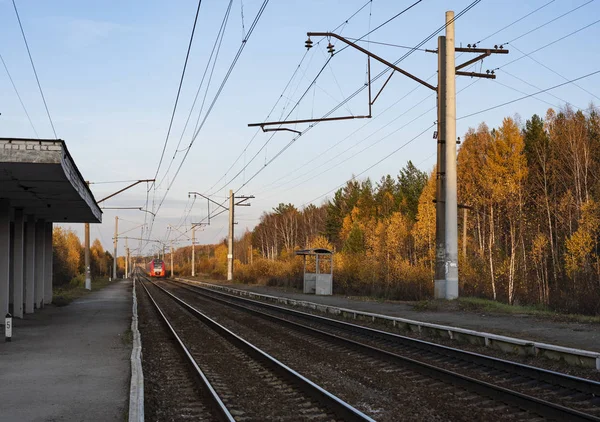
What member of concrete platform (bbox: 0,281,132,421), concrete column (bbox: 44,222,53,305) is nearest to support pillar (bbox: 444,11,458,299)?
concrete platform (bbox: 0,281,132,421)

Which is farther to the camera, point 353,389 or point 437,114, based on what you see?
point 437,114

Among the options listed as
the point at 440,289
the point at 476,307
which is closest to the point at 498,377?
the point at 476,307

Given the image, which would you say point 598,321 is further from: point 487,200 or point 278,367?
point 487,200

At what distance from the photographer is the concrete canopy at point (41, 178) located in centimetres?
1352

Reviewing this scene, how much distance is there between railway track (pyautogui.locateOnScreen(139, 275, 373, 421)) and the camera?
8.18 meters

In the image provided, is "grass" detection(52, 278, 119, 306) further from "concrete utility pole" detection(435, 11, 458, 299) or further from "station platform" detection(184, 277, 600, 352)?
"concrete utility pole" detection(435, 11, 458, 299)

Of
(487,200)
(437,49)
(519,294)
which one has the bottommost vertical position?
(519,294)

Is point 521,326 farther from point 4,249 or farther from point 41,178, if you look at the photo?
point 4,249

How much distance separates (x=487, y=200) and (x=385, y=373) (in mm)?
36889

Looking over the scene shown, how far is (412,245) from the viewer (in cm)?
6475

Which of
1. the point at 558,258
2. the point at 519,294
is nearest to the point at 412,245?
the point at 558,258

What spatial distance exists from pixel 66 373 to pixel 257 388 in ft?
11.7

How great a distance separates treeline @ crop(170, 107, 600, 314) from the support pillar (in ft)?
21.8

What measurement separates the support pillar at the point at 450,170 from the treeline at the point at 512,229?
6.65 metres
